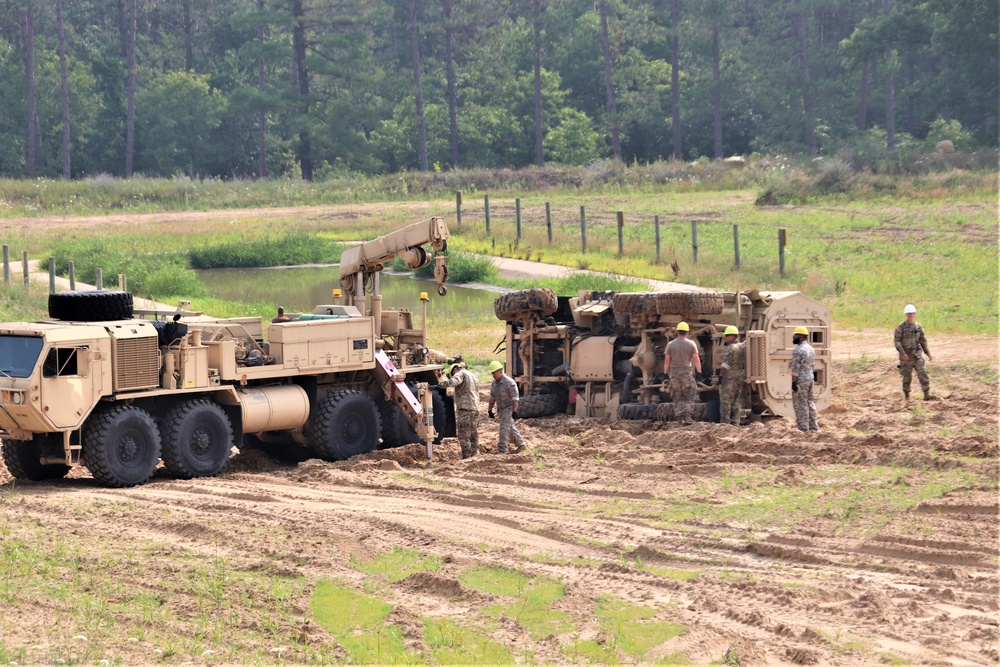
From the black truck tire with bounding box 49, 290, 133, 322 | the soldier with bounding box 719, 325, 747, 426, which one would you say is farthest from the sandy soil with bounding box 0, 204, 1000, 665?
the black truck tire with bounding box 49, 290, 133, 322

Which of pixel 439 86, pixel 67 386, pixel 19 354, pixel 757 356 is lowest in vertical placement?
pixel 757 356

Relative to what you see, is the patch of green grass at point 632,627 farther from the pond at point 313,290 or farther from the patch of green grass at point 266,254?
the patch of green grass at point 266,254

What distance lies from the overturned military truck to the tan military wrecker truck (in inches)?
87.5

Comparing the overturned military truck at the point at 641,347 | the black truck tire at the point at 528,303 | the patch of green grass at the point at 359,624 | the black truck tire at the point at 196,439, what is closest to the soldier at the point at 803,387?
the overturned military truck at the point at 641,347

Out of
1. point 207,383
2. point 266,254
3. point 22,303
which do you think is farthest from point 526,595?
point 266,254

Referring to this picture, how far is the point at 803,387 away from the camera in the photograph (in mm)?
18281

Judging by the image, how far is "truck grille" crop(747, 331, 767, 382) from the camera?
1908cm

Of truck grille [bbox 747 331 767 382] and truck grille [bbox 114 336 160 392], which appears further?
truck grille [bbox 747 331 767 382]

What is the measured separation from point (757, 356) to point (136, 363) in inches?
308

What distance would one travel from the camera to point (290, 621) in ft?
34.3

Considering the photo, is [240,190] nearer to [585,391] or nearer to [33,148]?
[33,148]

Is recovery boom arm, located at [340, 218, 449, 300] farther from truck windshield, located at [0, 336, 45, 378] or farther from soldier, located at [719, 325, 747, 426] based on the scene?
truck windshield, located at [0, 336, 45, 378]

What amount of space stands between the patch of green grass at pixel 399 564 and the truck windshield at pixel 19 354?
4966mm

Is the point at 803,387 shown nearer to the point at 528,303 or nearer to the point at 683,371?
the point at 683,371
